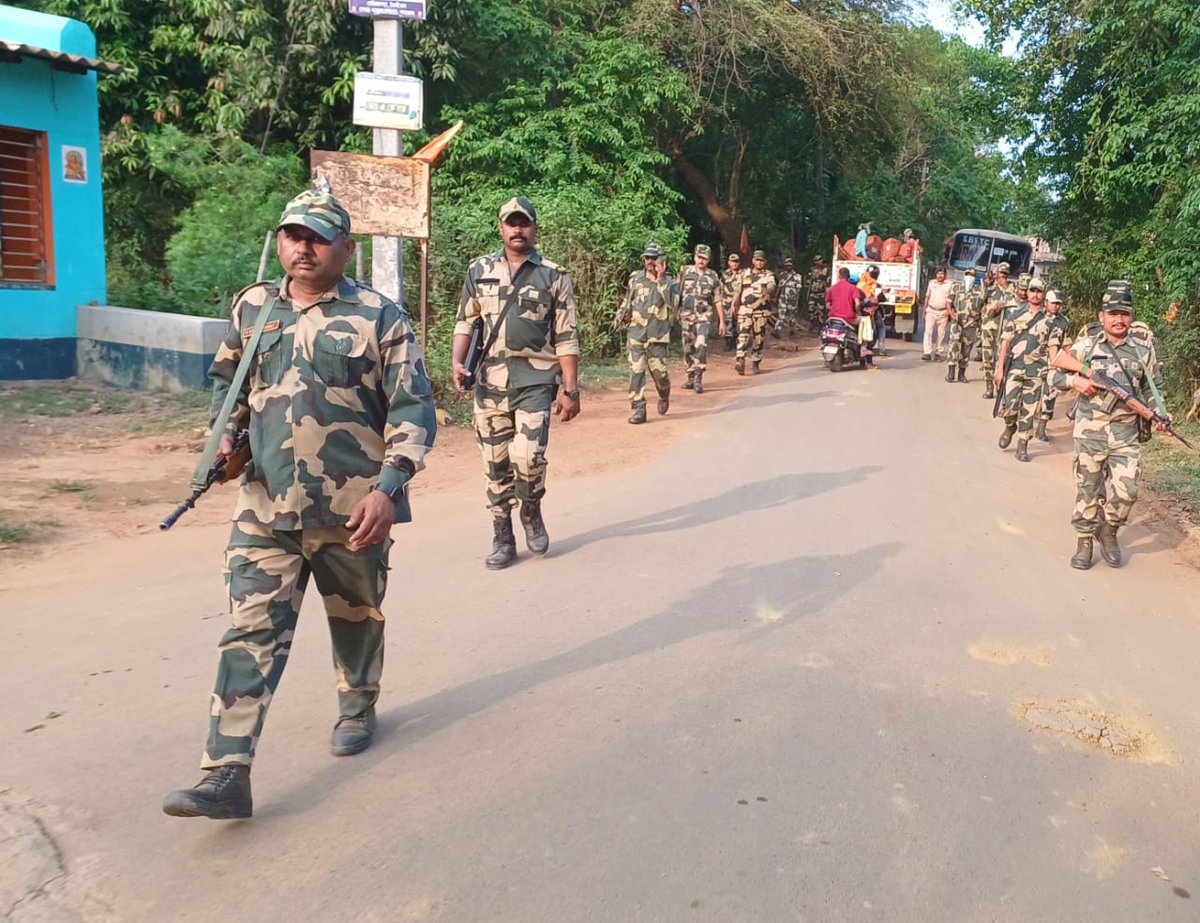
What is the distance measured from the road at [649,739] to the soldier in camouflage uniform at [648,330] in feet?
14.5

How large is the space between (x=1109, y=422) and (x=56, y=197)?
9.69 meters

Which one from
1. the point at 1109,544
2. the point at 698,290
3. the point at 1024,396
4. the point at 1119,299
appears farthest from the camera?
the point at 698,290

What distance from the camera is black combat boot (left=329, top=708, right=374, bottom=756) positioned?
11.4ft

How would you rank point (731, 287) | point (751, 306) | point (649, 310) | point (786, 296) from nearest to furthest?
1. point (649, 310)
2. point (751, 306)
3. point (731, 287)
4. point (786, 296)

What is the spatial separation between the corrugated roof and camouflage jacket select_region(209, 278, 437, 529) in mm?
8341

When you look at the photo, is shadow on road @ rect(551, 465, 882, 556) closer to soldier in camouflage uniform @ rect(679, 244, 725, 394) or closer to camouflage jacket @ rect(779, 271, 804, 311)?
soldier in camouflage uniform @ rect(679, 244, 725, 394)

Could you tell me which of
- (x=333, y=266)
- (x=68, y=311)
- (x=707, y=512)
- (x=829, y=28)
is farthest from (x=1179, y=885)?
(x=829, y=28)

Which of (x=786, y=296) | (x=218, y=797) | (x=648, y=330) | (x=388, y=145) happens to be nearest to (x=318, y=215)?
(x=218, y=797)

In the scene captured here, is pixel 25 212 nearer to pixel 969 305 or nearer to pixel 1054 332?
pixel 1054 332

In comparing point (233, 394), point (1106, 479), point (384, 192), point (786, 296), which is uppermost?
point (384, 192)

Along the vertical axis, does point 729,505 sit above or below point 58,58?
below

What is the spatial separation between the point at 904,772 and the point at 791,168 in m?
25.5

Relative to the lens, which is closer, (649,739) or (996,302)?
(649,739)

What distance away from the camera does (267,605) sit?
3074mm
